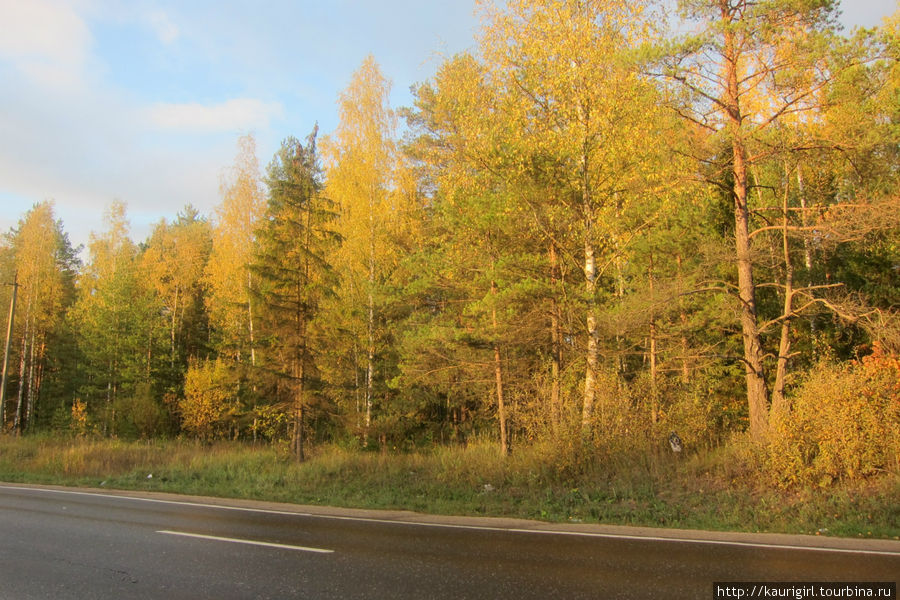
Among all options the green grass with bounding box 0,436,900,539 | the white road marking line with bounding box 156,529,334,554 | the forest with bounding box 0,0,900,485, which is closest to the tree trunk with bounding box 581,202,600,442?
the forest with bounding box 0,0,900,485

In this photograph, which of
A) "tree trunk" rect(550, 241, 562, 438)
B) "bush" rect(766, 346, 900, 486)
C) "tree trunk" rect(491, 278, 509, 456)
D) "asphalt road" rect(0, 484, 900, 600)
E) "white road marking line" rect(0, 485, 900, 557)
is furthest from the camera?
"tree trunk" rect(491, 278, 509, 456)

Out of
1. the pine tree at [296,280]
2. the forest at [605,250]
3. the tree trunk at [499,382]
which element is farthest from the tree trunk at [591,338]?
the pine tree at [296,280]

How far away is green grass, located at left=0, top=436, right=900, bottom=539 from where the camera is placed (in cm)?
877

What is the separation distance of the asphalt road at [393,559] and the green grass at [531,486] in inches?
40.8

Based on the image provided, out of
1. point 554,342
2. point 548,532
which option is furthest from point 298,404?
point 548,532

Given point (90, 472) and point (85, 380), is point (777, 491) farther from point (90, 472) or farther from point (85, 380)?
point (85, 380)

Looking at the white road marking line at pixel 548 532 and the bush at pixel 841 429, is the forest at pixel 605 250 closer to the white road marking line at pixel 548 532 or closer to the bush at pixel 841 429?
the bush at pixel 841 429

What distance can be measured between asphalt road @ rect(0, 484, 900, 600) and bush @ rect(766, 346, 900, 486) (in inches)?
101

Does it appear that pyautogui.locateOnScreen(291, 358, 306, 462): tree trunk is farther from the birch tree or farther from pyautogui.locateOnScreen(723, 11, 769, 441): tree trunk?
pyautogui.locateOnScreen(723, 11, 769, 441): tree trunk

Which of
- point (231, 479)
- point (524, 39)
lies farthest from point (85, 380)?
point (524, 39)

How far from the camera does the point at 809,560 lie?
627cm

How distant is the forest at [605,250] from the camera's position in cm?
1090

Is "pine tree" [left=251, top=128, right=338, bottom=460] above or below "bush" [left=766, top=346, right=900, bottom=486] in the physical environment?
above

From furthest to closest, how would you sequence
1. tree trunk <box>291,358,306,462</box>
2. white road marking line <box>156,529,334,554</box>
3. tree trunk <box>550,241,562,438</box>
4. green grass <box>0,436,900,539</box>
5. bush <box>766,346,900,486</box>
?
tree trunk <box>291,358,306,462</box> < tree trunk <box>550,241,562,438</box> < bush <box>766,346,900,486</box> < green grass <box>0,436,900,539</box> < white road marking line <box>156,529,334,554</box>
